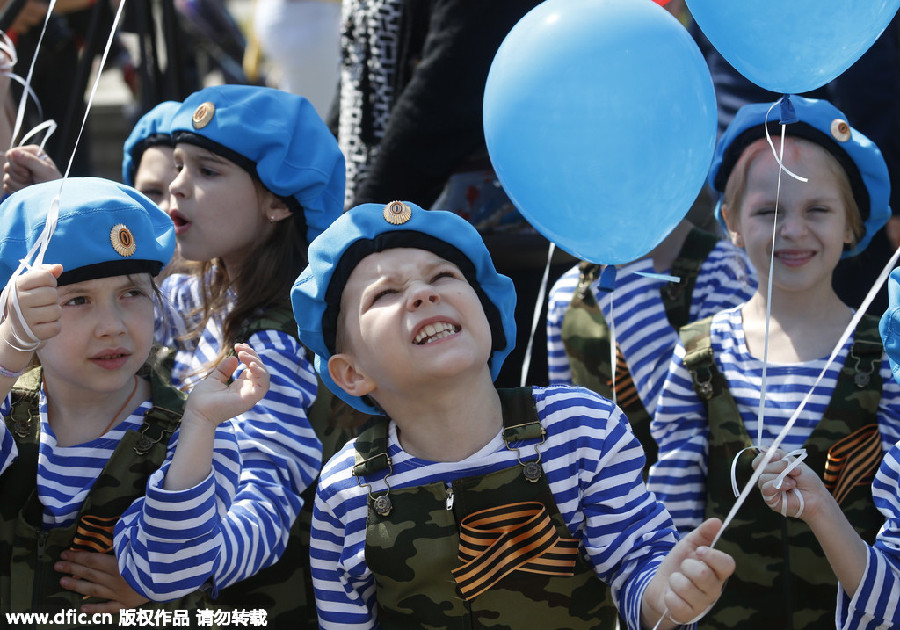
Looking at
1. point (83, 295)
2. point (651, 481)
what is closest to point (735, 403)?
point (651, 481)

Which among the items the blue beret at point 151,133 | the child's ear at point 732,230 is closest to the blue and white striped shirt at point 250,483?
the blue beret at point 151,133

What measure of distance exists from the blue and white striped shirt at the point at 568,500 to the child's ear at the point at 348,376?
0.40ft

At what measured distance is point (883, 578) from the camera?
2.15 meters

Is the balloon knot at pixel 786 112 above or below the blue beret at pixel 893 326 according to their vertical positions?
above

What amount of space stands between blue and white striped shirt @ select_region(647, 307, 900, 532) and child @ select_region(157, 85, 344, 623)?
2.92 ft

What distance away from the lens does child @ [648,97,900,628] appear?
8.46ft

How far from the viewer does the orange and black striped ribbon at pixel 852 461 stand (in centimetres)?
255

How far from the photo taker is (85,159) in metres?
6.52

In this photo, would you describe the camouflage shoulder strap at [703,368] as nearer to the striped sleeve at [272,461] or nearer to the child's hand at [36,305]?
the striped sleeve at [272,461]

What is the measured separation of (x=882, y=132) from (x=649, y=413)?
119 cm

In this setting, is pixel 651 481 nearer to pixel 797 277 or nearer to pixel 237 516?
pixel 797 277

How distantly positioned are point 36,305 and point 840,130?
→ 6.47 ft

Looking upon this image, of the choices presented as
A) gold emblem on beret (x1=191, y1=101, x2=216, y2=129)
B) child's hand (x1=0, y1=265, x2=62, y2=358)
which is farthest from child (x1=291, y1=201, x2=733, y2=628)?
gold emblem on beret (x1=191, y1=101, x2=216, y2=129)

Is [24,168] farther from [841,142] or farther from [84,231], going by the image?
[841,142]
